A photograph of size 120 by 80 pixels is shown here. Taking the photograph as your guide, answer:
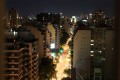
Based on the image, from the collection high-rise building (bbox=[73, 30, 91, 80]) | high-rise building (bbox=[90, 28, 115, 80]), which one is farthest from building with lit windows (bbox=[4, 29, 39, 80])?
high-rise building (bbox=[90, 28, 115, 80])

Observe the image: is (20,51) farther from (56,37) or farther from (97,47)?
(56,37)

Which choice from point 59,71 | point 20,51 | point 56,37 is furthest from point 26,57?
point 56,37

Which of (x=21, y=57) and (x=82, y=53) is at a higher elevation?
(x=21, y=57)

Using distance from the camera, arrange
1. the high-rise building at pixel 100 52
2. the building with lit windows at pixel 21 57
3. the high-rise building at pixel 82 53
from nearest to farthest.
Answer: the building with lit windows at pixel 21 57 < the high-rise building at pixel 100 52 < the high-rise building at pixel 82 53

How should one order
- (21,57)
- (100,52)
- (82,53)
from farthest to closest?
(100,52) < (82,53) < (21,57)

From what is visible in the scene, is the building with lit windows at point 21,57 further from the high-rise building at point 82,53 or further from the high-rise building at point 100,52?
the high-rise building at point 100,52

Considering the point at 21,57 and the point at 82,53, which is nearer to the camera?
the point at 21,57

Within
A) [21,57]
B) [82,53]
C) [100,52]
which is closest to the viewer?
[21,57]

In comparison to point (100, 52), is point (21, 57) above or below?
above

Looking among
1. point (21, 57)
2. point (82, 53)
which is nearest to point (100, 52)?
point (82, 53)

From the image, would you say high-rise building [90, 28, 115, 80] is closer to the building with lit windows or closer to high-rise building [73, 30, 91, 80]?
high-rise building [73, 30, 91, 80]

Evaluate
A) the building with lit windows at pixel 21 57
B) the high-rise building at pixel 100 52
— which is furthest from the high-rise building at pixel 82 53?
the building with lit windows at pixel 21 57

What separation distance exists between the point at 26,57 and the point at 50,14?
15.2 meters

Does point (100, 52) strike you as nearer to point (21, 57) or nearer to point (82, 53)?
point (82, 53)
